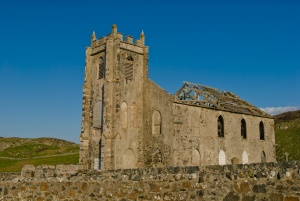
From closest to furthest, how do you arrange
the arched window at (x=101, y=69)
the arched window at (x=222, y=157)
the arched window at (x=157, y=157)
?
the arched window at (x=157, y=157)
the arched window at (x=101, y=69)
the arched window at (x=222, y=157)

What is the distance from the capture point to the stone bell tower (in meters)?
33.4

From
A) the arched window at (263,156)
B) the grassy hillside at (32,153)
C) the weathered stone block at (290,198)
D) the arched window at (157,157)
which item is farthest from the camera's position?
the grassy hillside at (32,153)

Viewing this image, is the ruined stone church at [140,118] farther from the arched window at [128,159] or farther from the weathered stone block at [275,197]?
the weathered stone block at [275,197]

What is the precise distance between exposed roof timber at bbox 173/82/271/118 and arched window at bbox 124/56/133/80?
4751 millimetres

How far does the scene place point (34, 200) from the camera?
11.1m

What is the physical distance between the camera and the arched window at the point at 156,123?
35.3 metres

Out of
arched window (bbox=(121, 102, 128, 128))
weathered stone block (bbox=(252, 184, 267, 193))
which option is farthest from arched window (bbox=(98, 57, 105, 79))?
weathered stone block (bbox=(252, 184, 267, 193))

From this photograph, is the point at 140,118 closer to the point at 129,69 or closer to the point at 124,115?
the point at 124,115

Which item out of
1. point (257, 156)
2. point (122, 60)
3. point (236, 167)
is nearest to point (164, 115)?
point (122, 60)

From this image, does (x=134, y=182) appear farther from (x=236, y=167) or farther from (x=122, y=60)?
(x=122, y=60)

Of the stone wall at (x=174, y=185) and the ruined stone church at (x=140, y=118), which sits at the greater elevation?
the ruined stone church at (x=140, y=118)

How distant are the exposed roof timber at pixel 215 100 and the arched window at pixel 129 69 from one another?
15.6 ft

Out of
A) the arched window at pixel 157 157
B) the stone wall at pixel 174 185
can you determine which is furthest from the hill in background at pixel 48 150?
the stone wall at pixel 174 185

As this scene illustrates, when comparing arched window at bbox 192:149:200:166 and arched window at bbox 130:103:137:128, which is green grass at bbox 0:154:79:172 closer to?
arched window at bbox 130:103:137:128
